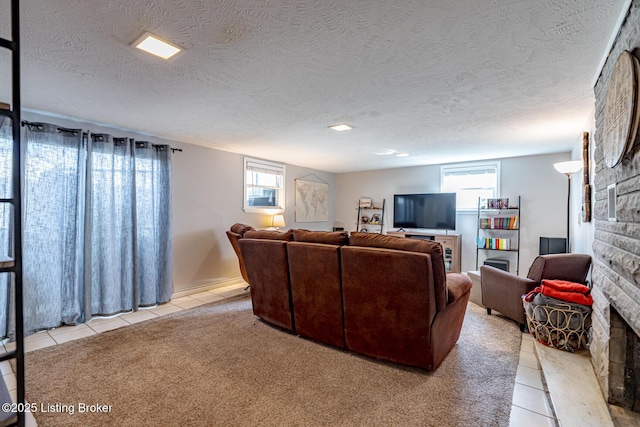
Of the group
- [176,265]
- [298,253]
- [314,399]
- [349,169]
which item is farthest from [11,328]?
[349,169]

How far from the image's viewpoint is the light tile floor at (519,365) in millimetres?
1803

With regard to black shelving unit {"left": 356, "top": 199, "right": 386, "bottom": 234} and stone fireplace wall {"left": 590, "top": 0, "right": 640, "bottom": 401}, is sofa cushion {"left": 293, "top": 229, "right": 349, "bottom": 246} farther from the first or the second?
black shelving unit {"left": 356, "top": 199, "right": 386, "bottom": 234}

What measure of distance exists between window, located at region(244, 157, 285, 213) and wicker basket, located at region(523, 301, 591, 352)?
425cm

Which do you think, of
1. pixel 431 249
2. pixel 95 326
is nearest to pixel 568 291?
pixel 431 249

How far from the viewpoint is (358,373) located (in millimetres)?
2275

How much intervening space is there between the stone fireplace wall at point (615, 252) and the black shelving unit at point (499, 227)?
309 cm

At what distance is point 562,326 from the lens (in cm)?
244

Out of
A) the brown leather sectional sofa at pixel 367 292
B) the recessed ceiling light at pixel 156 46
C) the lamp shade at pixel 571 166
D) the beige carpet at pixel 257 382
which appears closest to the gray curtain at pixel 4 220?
the beige carpet at pixel 257 382

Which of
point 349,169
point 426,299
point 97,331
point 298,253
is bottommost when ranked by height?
point 97,331

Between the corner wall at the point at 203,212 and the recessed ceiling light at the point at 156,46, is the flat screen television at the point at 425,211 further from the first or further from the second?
the recessed ceiling light at the point at 156,46

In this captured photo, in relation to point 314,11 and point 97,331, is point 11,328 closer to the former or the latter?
point 97,331

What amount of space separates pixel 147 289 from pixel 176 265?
54 cm

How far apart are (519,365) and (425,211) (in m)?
3.87

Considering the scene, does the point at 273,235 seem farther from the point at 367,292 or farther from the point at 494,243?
the point at 494,243
